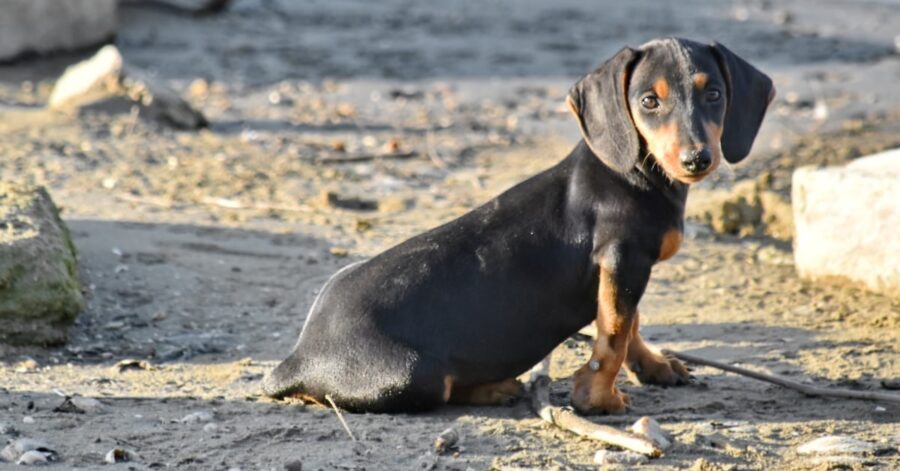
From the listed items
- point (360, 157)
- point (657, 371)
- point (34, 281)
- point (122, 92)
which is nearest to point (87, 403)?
point (34, 281)

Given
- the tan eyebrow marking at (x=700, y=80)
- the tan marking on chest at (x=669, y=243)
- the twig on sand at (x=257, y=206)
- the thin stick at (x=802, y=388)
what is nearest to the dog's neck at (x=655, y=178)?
the tan marking on chest at (x=669, y=243)

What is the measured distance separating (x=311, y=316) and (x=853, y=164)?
334cm

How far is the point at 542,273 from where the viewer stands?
17.8ft

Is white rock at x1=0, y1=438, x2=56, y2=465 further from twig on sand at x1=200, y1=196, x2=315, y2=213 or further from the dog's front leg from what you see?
twig on sand at x1=200, y1=196, x2=315, y2=213

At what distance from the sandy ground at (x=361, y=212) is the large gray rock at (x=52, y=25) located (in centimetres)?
19

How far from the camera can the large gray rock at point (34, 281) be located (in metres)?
6.27

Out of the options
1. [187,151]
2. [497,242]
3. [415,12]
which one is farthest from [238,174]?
[415,12]

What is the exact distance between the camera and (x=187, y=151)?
33.1 ft

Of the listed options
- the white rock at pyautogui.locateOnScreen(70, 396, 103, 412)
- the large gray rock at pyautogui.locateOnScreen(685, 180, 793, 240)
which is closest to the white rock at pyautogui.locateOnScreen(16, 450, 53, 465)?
the white rock at pyautogui.locateOnScreen(70, 396, 103, 412)

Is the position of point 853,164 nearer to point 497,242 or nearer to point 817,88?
point 497,242

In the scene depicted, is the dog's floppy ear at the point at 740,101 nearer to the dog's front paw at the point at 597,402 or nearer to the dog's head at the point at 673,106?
the dog's head at the point at 673,106

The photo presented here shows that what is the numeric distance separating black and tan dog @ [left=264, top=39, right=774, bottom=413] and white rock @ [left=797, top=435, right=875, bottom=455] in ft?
2.45

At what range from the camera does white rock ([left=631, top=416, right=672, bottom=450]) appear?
503 cm

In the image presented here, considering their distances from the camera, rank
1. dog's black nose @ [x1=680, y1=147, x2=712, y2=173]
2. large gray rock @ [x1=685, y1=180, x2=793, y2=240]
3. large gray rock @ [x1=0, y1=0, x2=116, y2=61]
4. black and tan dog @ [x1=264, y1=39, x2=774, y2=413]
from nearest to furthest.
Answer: dog's black nose @ [x1=680, y1=147, x2=712, y2=173] → black and tan dog @ [x1=264, y1=39, x2=774, y2=413] → large gray rock @ [x1=685, y1=180, x2=793, y2=240] → large gray rock @ [x1=0, y1=0, x2=116, y2=61]
